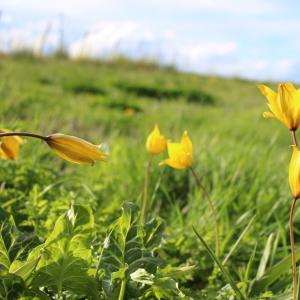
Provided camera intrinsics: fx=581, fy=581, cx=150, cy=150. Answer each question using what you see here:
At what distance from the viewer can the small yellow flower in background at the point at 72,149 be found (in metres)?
1.12

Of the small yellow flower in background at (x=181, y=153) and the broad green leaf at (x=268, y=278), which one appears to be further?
the small yellow flower in background at (x=181, y=153)

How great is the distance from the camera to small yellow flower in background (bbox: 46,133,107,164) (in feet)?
3.68

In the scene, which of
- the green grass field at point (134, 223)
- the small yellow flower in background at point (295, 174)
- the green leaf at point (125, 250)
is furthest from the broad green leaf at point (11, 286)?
the small yellow flower in background at point (295, 174)

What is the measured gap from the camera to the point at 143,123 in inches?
189

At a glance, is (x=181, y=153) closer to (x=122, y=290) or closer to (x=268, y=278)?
(x=268, y=278)

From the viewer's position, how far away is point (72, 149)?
1.13 meters

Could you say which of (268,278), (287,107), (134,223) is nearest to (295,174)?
(287,107)

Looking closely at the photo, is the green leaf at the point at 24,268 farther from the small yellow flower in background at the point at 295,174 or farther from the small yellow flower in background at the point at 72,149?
the small yellow flower in background at the point at 295,174

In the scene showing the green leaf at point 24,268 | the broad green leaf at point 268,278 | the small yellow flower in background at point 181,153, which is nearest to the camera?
the green leaf at point 24,268

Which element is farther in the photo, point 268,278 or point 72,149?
point 268,278

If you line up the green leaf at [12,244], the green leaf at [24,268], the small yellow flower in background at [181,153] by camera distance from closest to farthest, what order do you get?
the green leaf at [24,268] < the green leaf at [12,244] < the small yellow flower in background at [181,153]

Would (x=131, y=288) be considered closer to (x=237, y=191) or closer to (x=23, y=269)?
(x=23, y=269)

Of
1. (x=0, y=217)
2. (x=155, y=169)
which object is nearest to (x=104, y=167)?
(x=155, y=169)

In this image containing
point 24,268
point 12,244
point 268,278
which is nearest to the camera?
point 24,268
